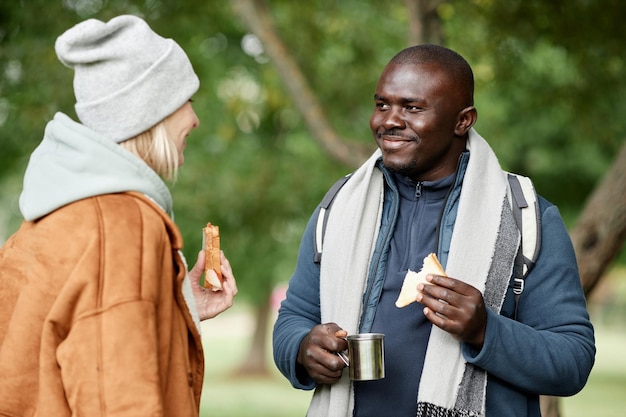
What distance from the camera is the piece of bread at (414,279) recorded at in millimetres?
2994

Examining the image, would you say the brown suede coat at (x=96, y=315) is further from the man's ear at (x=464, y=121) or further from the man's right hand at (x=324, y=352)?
the man's ear at (x=464, y=121)

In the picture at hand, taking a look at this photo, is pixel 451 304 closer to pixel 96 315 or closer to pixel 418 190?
pixel 418 190

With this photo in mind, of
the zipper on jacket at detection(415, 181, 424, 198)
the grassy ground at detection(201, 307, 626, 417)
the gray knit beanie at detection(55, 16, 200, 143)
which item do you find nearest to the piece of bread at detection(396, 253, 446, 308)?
the zipper on jacket at detection(415, 181, 424, 198)

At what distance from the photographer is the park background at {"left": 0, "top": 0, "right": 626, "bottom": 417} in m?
8.33

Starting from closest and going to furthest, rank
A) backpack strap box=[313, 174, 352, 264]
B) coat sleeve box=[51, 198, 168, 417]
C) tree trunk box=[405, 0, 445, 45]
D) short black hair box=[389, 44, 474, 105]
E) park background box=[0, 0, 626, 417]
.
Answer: coat sleeve box=[51, 198, 168, 417]
short black hair box=[389, 44, 474, 105]
backpack strap box=[313, 174, 352, 264]
tree trunk box=[405, 0, 445, 45]
park background box=[0, 0, 626, 417]

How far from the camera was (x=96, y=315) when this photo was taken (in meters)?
2.39

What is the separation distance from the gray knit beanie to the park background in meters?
4.18

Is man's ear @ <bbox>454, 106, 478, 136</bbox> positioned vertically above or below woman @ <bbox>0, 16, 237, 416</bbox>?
above

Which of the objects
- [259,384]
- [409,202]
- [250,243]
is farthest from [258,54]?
[409,202]

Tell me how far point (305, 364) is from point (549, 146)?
1334cm

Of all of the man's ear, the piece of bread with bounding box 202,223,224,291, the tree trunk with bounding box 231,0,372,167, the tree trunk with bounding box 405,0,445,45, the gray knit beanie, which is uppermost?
the tree trunk with bounding box 405,0,445,45

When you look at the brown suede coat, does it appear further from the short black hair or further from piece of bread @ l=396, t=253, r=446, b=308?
the short black hair

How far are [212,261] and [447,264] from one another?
2.62 feet

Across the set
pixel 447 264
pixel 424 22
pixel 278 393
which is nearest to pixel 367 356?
pixel 447 264
